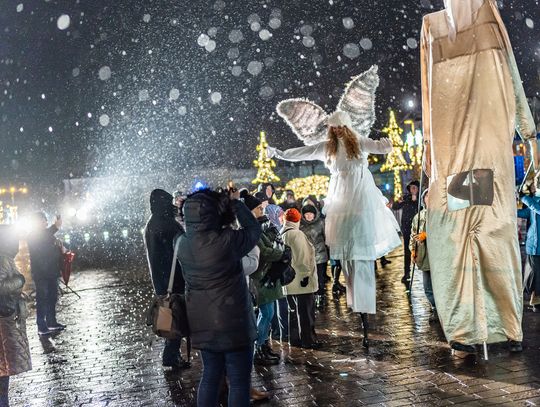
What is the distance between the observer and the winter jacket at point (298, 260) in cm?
769

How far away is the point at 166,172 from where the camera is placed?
91.7 m

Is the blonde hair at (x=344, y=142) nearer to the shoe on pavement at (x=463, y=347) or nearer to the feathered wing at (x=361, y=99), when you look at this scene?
the feathered wing at (x=361, y=99)

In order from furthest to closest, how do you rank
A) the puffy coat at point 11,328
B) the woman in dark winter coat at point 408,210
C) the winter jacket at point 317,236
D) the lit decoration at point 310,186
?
1. the lit decoration at point 310,186
2. the woman in dark winter coat at point 408,210
3. the winter jacket at point 317,236
4. the puffy coat at point 11,328

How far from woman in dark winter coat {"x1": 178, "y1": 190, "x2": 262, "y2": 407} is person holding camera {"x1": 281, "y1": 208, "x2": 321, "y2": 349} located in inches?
128

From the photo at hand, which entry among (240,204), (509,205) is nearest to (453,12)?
(509,205)

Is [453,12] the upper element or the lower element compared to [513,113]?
upper

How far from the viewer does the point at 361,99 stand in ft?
25.4

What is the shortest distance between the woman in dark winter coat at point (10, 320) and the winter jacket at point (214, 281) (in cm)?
182

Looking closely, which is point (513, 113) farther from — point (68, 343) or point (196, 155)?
point (196, 155)

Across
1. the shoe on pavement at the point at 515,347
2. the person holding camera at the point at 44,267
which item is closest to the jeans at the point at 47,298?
the person holding camera at the point at 44,267

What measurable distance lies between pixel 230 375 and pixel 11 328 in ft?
7.15

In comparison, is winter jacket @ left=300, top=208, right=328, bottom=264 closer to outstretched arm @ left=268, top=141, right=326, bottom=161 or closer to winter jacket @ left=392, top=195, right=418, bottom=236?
winter jacket @ left=392, top=195, right=418, bottom=236

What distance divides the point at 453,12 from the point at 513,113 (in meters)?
1.15

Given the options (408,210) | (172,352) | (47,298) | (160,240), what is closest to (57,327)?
(47,298)
